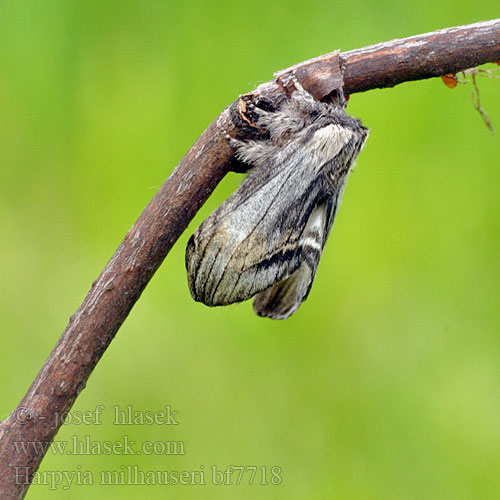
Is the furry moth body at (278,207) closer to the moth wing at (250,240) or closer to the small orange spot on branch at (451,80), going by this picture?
the moth wing at (250,240)

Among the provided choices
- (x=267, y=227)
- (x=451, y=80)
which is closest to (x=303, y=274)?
→ (x=267, y=227)

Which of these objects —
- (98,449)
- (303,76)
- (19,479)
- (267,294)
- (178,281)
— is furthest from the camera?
(178,281)

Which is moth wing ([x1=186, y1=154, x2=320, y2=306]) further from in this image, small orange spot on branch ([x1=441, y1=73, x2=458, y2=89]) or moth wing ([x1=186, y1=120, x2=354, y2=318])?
small orange spot on branch ([x1=441, y1=73, x2=458, y2=89])

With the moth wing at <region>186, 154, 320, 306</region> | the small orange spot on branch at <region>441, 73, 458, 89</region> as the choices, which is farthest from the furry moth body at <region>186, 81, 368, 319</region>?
the small orange spot on branch at <region>441, 73, 458, 89</region>

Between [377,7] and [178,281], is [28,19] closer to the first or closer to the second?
[178,281]

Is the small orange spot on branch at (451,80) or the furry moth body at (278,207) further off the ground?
the small orange spot on branch at (451,80)

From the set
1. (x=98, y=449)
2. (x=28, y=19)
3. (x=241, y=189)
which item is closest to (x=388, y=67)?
(x=241, y=189)

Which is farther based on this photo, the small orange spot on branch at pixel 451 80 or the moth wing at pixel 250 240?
the small orange spot on branch at pixel 451 80

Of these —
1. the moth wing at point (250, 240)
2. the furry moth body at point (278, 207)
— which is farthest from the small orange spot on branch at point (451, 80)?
the moth wing at point (250, 240)
